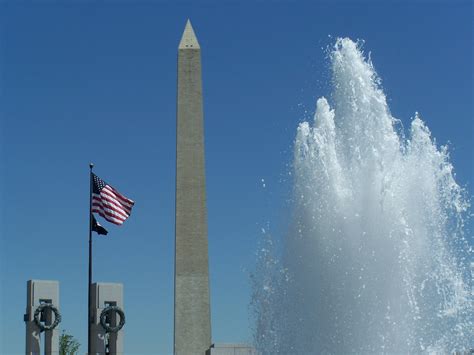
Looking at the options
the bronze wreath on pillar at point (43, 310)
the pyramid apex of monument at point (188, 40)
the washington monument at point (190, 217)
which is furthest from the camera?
the pyramid apex of monument at point (188, 40)

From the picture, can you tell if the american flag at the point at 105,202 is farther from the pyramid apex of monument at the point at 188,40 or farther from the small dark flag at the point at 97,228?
the pyramid apex of monument at the point at 188,40

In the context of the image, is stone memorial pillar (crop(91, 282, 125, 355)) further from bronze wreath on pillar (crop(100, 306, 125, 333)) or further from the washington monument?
the washington monument

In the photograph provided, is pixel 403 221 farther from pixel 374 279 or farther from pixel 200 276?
pixel 200 276

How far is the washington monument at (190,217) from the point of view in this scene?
121ft

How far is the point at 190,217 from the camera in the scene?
37.4 metres

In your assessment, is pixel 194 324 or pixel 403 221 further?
pixel 194 324

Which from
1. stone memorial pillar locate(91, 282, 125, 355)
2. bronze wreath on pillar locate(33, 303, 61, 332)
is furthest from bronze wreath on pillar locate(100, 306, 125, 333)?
bronze wreath on pillar locate(33, 303, 61, 332)

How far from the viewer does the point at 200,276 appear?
37156 millimetres

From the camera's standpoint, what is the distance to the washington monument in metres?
36.8

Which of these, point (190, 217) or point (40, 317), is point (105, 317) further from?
point (190, 217)

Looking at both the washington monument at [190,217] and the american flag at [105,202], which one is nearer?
the american flag at [105,202]

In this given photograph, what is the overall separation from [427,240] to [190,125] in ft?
44.2

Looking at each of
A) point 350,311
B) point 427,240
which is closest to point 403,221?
point 427,240

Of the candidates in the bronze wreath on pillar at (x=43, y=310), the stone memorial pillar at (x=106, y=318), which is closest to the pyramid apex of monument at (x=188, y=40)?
the stone memorial pillar at (x=106, y=318)
